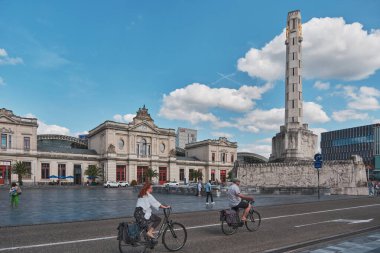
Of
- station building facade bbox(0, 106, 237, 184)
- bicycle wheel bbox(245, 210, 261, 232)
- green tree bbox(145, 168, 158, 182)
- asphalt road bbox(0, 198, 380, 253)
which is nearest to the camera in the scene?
asphalt road bbox(0, 198, 380, 253)

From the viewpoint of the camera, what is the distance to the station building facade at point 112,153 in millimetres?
69062

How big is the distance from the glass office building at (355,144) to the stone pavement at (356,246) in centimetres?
9485

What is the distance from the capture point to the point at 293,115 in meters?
40.2

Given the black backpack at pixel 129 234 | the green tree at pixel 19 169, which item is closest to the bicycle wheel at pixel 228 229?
the black backpack at pixel 129 234

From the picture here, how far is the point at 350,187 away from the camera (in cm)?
3609

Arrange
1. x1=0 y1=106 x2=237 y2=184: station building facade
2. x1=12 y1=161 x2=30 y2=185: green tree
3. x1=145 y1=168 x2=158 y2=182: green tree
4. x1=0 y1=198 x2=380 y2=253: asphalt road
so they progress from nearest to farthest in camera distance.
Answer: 1. x1=0 y1=198 x2=380 y2=253: asphalt road
2. x1=12 y1=161 x2=30 y2=185: green tree
3. x1=0 y1=106 x2=237 y2=184: station building facade
4. x1=145 y1=168 x2=158 y2=182: green tree

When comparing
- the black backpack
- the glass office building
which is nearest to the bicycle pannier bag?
the black backpack

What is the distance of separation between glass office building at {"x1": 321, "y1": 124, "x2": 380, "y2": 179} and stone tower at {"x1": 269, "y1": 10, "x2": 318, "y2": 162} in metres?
64.7

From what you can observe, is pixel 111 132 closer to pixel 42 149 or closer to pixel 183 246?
pixel 42 149

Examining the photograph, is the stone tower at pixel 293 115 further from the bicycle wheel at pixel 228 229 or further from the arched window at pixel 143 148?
the arched window at pixel 143 148

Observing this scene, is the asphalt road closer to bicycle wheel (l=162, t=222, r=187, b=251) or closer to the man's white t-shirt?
bicycle wheel (l=162, t=222, r=187, b=251)

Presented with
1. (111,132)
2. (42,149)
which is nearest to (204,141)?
(111,132)

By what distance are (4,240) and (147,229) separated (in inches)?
196

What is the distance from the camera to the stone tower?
3951 centimetres
